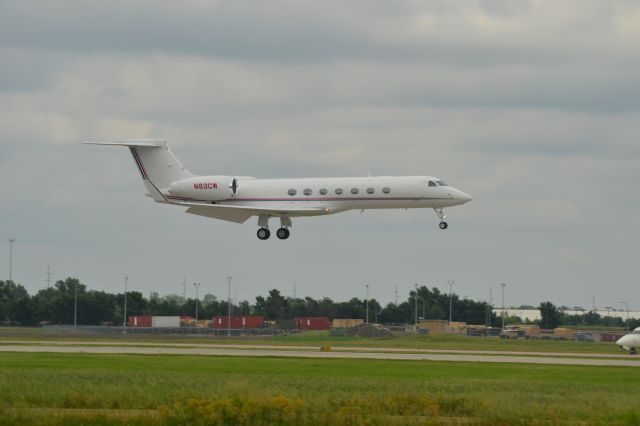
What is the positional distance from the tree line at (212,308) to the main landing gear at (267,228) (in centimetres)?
7891

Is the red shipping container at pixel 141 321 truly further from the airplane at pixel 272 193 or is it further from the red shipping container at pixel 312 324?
the airplane at pixel 272 193

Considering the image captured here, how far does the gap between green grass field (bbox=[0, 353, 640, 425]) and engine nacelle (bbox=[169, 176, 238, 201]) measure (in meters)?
15.8

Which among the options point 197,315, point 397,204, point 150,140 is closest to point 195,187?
point 150,140

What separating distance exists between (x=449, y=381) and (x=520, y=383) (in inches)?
97.6

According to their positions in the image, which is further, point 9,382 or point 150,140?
point 150,140

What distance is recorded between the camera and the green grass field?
31188 millimetres

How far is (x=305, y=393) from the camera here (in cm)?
3659

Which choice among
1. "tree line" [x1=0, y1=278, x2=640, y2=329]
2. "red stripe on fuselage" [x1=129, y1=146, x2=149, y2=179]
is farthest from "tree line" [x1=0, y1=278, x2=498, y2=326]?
"red stripe on fuselage" [x1=129, y1=146, x2=149, y2=179]

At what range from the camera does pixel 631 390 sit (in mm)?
40531

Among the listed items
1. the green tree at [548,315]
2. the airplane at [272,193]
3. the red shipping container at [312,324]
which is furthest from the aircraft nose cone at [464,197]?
the green tree at [548,315]

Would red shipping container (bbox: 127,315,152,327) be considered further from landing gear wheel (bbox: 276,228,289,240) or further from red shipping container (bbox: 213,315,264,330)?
landing gear wheel (bbox: 276,228,289,240)

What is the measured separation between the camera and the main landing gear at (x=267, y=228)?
64250mm

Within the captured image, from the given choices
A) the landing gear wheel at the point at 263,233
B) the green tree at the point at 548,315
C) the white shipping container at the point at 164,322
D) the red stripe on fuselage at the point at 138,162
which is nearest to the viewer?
the landing gear wheel at the point at 263,233

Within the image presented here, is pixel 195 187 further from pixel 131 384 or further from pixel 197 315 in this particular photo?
pixel 197 315
